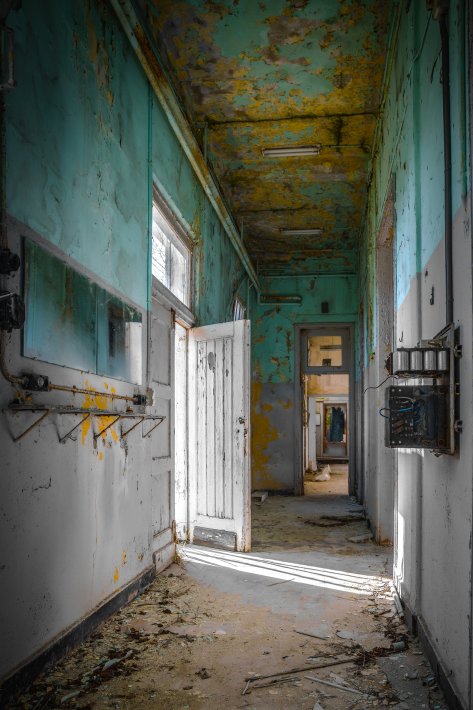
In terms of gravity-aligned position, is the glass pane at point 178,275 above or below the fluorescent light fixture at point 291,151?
below

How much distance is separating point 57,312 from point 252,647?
1988 millimetres

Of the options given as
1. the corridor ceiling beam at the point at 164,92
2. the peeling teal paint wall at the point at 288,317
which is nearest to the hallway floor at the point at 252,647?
the corridor ceiling beam at the point at 164,92

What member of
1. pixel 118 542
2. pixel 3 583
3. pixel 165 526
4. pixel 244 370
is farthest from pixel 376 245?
pixel 3 583

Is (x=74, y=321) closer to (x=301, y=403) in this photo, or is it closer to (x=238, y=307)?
(x=238, y=307)

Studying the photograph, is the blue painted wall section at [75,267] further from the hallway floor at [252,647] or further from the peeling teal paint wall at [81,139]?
the hallway floor at [252,647]

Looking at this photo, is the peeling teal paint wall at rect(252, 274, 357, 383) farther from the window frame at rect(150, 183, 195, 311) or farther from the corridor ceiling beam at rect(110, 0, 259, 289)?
the window frame at rect(150, 183, 195, 311)

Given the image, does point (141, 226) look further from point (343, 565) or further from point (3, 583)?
point (343, 565)

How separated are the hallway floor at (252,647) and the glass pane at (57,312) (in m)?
1.46

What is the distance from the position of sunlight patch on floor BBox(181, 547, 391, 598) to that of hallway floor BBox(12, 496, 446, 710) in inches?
0.6

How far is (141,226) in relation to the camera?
4.10m

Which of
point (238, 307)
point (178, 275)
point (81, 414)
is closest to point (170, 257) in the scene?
point (178, 275)

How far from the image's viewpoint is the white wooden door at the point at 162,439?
14.5 ft

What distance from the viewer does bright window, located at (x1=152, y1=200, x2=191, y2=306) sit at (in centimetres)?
494

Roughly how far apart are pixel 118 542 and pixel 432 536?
188 centimetres
